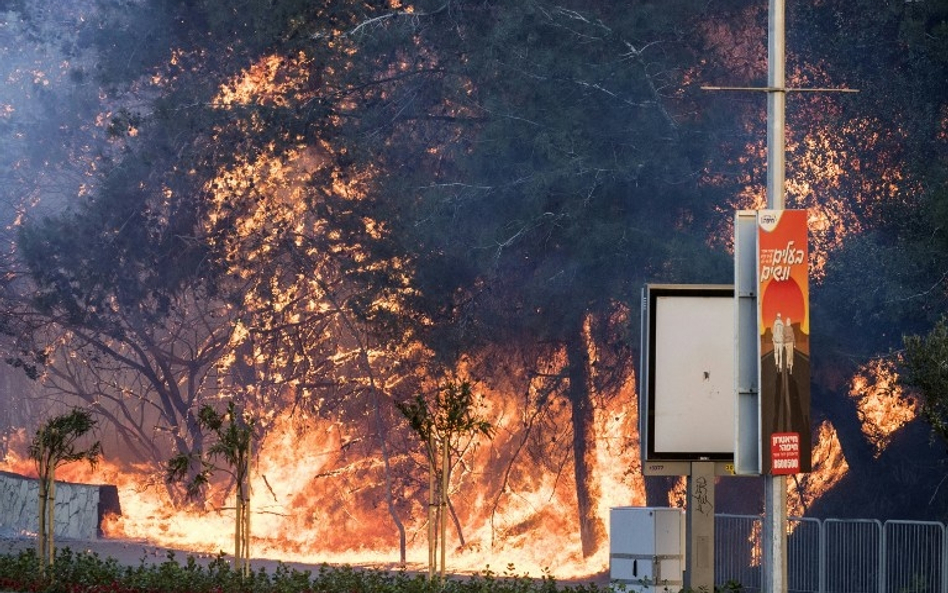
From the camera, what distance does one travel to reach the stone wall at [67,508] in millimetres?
37406

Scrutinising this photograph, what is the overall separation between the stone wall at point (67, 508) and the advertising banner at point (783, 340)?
25203 millimetres

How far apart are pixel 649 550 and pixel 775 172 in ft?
15.2

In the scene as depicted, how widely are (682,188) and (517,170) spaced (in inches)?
128

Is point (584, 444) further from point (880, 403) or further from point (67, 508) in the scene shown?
point (67, 508)

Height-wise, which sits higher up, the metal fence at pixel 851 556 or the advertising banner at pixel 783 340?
the advertising banner at pixel 783 340

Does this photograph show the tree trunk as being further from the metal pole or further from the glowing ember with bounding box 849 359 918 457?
the metal pole

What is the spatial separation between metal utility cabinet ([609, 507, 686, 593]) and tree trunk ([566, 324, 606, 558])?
1501cm

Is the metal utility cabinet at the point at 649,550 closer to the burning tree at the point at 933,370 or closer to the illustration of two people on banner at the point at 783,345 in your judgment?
the burning tree at the point at 933,370

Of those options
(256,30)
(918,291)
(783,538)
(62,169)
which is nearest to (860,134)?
(918,291)

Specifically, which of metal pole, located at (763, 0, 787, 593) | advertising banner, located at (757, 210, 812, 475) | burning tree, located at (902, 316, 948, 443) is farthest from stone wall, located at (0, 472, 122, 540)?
advertising banner, located at (757, 210, 812, 475)

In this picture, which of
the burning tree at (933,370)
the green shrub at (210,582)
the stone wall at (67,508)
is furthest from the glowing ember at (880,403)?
the stone wall at (67,508)

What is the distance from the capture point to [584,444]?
35.1m

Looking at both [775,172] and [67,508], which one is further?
[67,508]

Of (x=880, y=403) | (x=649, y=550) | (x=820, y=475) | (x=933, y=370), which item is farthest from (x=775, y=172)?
(x=820, y=475)
